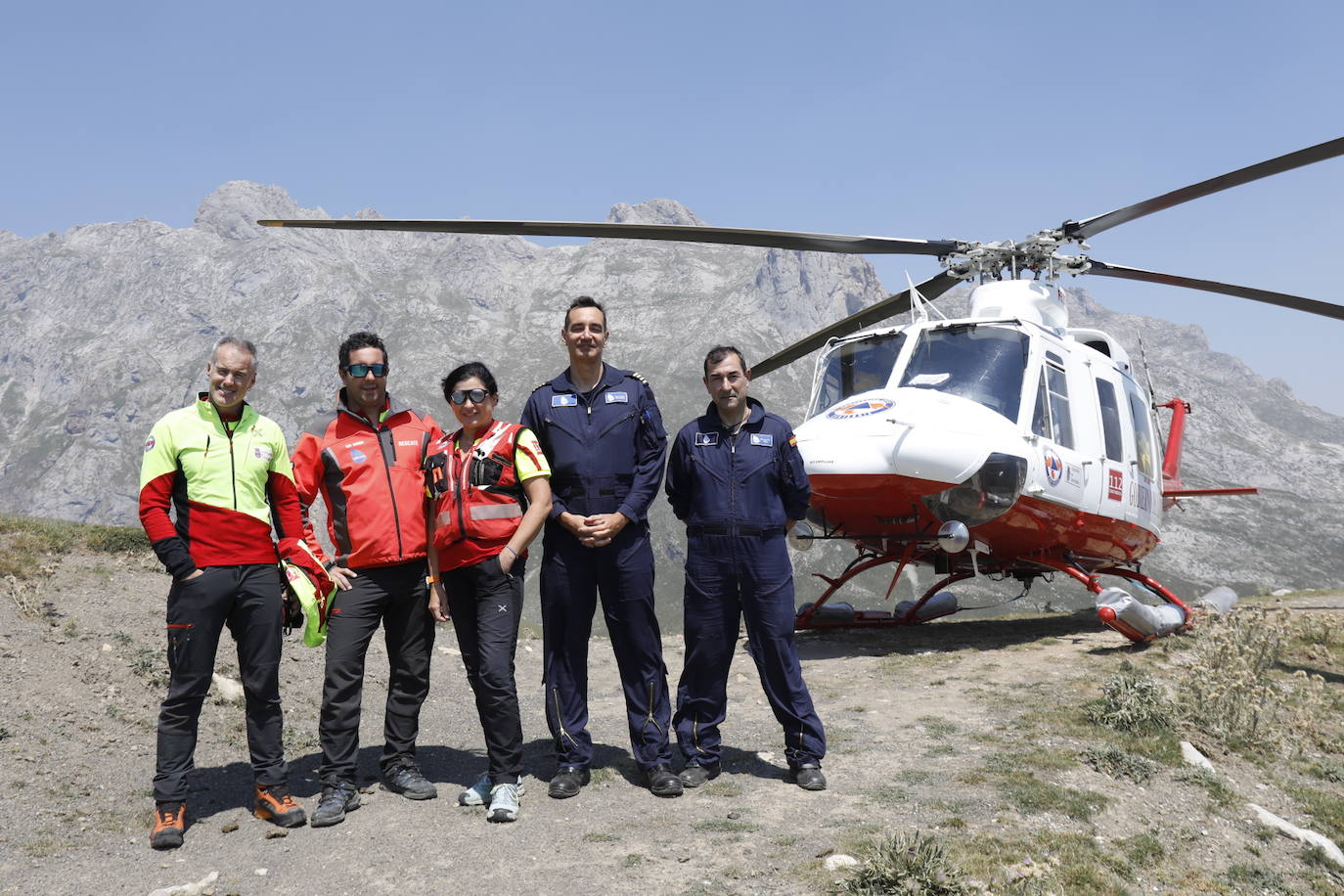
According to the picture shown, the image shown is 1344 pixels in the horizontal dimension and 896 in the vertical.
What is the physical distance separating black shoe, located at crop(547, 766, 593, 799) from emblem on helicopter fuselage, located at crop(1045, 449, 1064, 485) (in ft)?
21.3

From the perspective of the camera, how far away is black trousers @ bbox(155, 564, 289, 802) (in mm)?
4621

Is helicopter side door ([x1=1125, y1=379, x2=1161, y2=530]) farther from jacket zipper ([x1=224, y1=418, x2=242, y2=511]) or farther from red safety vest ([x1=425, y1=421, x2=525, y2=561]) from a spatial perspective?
jacket zipper ([x1=224, y1=418, x2=242, y2=511])

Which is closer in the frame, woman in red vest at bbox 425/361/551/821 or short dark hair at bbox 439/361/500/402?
woman in red vest at bbox 425/361/551/821

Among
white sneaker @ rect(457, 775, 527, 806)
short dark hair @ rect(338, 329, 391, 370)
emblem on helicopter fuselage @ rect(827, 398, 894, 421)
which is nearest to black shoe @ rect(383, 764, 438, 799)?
white sneaker @ rect(457, 775, 527, 806)

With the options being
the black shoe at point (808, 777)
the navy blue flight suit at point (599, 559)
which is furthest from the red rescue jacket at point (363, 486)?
the black shoe at point (808, 777)

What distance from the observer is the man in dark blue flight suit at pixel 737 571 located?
17.8ft

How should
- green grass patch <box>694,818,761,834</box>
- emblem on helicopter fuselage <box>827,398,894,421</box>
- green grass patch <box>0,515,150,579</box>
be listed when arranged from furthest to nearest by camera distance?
emblem on helicopter fuselage <box>827,398,894,421</box>, green grass patch <box>0,515,150,579</box>, green grass patch <box>694,818,761,834</box>

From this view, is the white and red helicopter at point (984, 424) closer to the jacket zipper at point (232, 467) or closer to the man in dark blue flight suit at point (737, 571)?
the jacket zipper at point (232, 467)

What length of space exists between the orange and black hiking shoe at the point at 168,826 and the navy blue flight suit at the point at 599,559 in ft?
6.27

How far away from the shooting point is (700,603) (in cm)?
550

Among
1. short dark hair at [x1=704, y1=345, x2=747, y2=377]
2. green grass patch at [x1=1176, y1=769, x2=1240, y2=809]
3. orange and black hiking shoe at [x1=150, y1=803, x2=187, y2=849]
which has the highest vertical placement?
short dark hair at [x1=704, y1=345, x2=747, y2=377]

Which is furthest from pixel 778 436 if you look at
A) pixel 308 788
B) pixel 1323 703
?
pixel 1323 703

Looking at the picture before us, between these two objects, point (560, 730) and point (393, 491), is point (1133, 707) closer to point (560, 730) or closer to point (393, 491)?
point (560, 730)

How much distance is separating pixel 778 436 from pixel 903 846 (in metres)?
2.53
